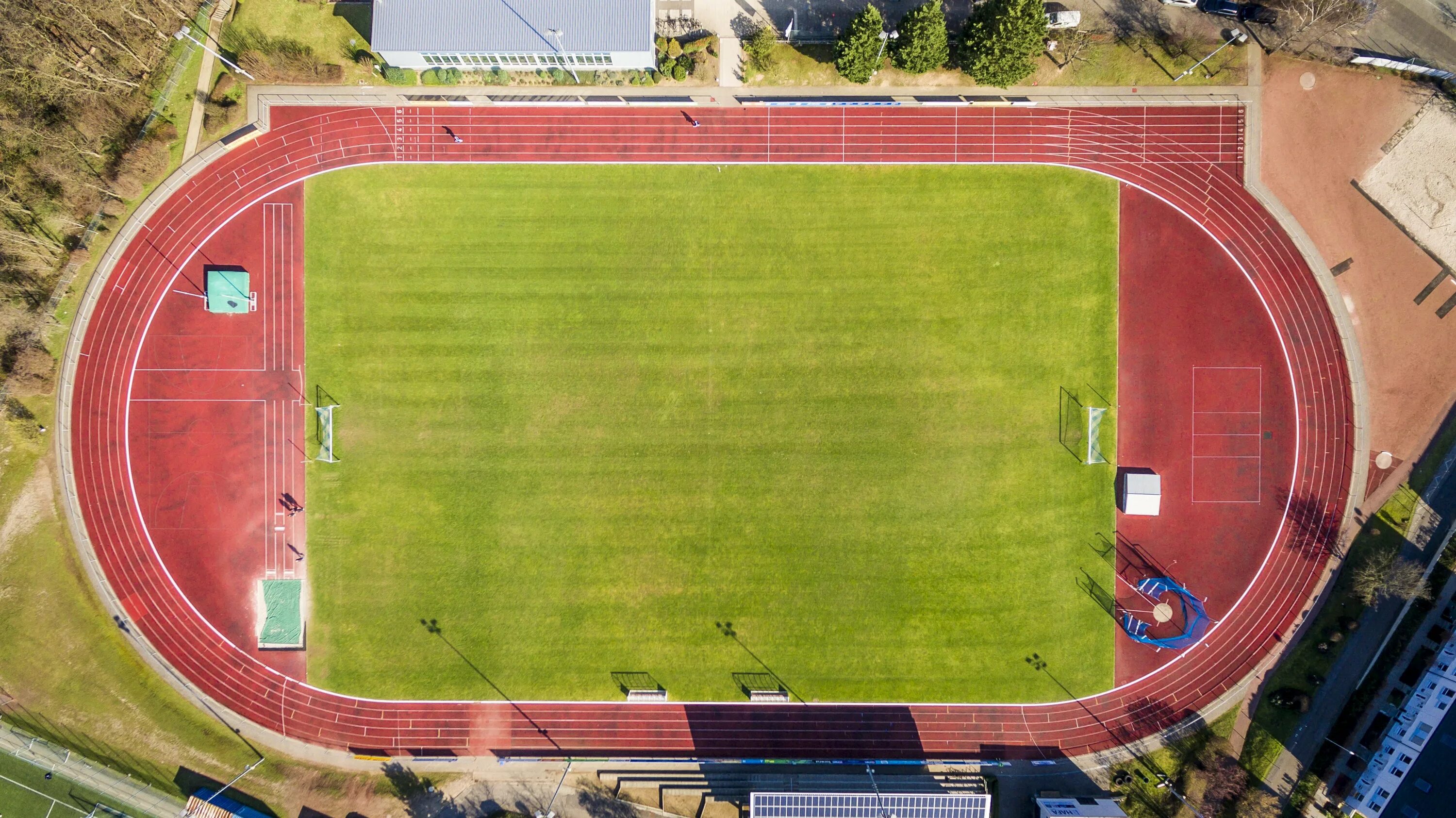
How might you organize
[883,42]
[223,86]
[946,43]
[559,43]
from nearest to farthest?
[883,42]
[946,43]
[559,43]
[223,86]

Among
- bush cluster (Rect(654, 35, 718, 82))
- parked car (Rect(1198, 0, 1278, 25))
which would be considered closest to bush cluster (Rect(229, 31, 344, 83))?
bush cluster (Rect(654, 35, 718, 82))

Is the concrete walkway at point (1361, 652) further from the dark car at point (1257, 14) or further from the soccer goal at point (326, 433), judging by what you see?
the soccer goal at point (326, 433)

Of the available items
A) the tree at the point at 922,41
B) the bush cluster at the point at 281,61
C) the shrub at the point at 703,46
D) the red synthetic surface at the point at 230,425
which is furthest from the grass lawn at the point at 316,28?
the tree at the point at 922,41

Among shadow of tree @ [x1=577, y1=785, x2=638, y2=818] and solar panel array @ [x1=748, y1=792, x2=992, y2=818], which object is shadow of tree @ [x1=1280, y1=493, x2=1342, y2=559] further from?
shadow of tree @ [x1=577, y1=785, x2=638, y2=818]

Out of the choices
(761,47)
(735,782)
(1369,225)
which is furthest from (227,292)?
(1369,225)

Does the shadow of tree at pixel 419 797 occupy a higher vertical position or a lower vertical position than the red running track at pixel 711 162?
lower

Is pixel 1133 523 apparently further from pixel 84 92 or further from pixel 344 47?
pixel 84 92

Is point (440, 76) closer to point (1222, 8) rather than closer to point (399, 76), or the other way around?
point (399, 76)
